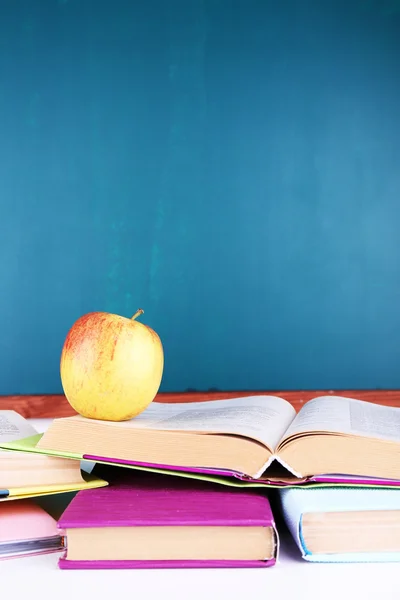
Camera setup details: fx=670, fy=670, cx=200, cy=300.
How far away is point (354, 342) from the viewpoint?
2.27 m

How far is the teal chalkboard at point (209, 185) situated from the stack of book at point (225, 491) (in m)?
1.58

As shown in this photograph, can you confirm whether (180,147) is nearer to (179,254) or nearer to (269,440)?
(179,254)

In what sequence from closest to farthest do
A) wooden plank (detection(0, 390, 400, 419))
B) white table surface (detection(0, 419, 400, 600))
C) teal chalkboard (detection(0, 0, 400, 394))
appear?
white table surface (detection(0, 419, 400, 600)), wooden plank (detection(0, 390, 400, 419)), teal chalkboard (detection(0, 0, 400, 394))

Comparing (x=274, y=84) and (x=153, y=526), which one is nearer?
(x=153, y=526)

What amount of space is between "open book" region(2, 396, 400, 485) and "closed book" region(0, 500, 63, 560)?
59 millimetres

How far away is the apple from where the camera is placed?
2.48ft

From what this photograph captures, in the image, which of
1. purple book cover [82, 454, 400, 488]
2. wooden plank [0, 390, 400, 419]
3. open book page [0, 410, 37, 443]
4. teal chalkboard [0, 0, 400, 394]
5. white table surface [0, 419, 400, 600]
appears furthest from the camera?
teal chalkboard [0, 0, 400, 394]

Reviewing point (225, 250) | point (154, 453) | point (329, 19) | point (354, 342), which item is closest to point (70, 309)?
point (225, 250)

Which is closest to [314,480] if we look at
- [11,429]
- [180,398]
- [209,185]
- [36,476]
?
[36,476]

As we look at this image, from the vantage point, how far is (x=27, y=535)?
57cm

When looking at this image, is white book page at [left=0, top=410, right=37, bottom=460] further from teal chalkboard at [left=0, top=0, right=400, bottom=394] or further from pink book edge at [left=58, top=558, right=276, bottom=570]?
teal chalkboard at [left=0, top=0, right=400, bottom=394]

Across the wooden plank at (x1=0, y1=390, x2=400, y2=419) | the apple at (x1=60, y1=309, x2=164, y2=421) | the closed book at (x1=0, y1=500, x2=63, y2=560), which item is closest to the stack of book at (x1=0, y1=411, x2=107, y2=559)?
the closed book at (x1=0, y1=500, x2=63, y2=560)

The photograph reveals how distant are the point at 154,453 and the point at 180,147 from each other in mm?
1838

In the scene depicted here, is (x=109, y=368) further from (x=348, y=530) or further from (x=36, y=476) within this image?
(x=348, y=530)
